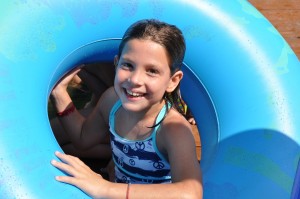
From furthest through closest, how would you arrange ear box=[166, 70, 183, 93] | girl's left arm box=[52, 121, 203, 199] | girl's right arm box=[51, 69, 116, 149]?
girl's right arm box=[51, 69, 116, 149], ear box=[166, 70, 183, 93], girl's left arm box=[52, 121, 203, 199]

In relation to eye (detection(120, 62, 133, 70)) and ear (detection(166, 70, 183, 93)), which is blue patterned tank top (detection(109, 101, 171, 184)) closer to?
ear (detection(166, 70, 183, 93))

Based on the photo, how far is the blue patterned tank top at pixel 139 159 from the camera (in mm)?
1398

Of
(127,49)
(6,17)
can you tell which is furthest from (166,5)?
(6,17)

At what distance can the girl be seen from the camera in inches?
46.9

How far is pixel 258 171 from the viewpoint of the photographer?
4.45 ft

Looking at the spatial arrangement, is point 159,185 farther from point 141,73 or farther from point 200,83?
point 200,83

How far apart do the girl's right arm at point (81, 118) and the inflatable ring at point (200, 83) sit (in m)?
0.09

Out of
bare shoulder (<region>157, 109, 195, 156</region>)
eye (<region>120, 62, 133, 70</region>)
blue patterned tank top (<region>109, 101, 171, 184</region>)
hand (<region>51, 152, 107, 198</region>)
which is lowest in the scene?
blue patterned tank top (<region>109, 101, 171, 184</region>)

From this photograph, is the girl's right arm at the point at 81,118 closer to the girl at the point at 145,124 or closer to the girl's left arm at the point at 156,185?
the girl at the point at 145,124

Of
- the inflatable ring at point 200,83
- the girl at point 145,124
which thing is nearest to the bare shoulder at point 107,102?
the girl at point 145,124

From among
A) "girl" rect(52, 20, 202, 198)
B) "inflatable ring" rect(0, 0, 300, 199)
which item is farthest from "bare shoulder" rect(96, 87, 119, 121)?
"inflatable ring" rect(0, 0, 300, 199)

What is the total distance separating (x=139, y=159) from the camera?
143cm

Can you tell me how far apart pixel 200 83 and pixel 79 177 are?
0.51 metres

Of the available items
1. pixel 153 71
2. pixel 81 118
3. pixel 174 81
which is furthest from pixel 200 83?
pixel 81 118
